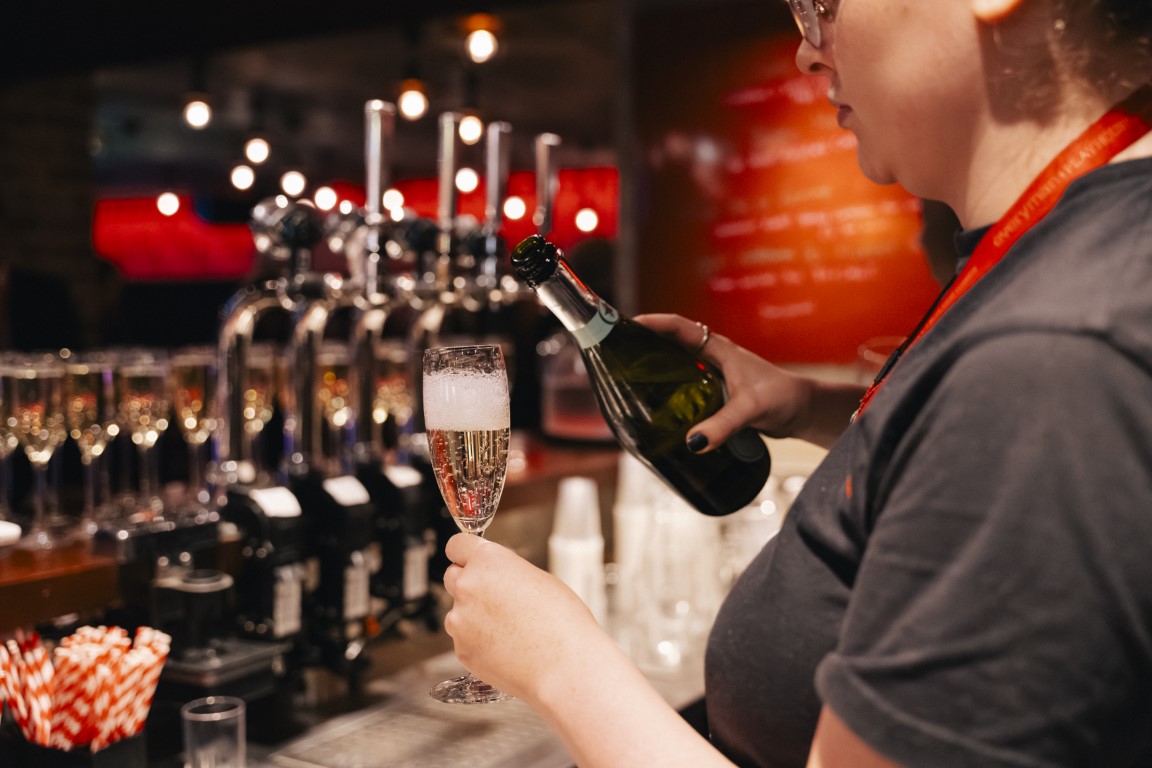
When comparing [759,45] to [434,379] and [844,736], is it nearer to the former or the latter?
[434,379]

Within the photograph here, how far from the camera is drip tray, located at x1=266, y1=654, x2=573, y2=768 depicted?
1.53 m

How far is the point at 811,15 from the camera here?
0.88m

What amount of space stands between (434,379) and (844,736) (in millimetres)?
613

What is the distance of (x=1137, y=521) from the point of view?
583mm

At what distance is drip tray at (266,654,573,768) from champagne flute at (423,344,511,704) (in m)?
0.47

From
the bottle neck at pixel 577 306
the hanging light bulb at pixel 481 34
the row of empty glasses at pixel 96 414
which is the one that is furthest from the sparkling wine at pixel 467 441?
the hanging light bulb at pixel 481 34

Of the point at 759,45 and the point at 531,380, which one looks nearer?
the point at 759,45

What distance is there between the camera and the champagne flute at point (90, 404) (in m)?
1.66

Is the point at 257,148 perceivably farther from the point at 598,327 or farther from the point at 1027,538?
the point at 1027,538

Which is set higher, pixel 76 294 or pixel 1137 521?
pixel 76 294

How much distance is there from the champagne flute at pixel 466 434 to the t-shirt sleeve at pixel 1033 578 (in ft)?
1.89

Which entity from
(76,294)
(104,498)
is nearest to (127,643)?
(104,498)

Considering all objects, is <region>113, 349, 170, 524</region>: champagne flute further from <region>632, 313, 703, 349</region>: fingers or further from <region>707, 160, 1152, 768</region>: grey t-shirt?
<region>707, 160, 1152, 768</region>: grey t-shirt

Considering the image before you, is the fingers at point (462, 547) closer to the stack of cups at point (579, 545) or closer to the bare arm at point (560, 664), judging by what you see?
the bare arm at point (560, 664)
